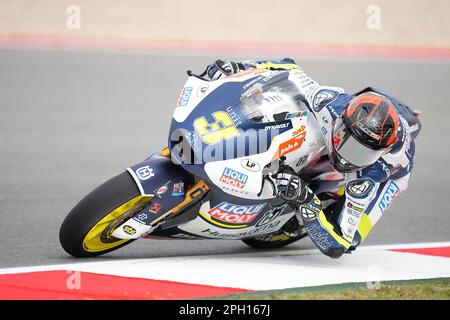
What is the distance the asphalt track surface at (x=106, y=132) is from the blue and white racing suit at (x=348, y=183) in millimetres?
884

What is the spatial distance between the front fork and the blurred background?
442 millimetres

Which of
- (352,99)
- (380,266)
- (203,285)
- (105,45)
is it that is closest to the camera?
(203,285)

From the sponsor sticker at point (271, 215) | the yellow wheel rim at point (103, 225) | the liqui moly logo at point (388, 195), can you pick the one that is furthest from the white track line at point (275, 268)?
the liqui moly logo at point (388, 195)

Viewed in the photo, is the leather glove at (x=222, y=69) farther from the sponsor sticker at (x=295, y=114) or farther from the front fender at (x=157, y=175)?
the front fender at (x=157, y=175)

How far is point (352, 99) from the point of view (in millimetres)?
6020

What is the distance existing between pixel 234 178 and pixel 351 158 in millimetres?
721

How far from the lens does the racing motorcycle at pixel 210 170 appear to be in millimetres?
5906

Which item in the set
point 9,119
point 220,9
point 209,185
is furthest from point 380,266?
point 220,9

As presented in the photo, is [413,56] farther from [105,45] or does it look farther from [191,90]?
[191,90]

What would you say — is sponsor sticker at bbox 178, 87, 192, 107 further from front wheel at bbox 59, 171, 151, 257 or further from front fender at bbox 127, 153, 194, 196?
front wheel at bbox 59, 171, 151, 257
